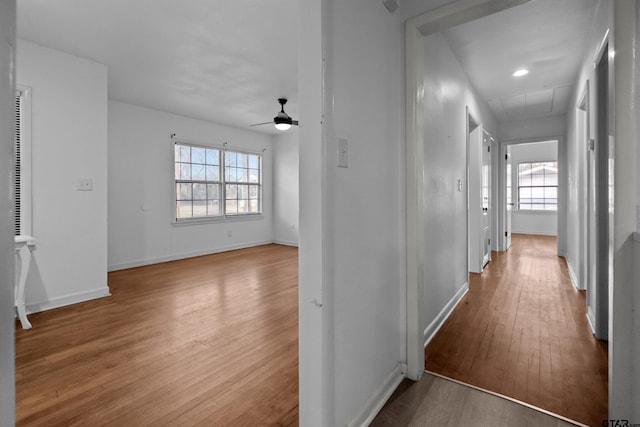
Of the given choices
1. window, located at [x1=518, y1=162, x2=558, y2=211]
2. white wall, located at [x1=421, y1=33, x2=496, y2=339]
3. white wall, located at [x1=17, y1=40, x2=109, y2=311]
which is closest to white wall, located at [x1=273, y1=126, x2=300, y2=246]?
white wall, located at [x1=17, y1=40, x2=109, y2=311]

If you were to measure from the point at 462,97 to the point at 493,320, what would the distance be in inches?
92.5

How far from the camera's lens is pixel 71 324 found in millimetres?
2721

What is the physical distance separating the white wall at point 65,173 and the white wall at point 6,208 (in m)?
3.34

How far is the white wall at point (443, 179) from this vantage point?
2303 millimetres

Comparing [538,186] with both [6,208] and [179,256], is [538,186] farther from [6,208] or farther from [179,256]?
[6,208]

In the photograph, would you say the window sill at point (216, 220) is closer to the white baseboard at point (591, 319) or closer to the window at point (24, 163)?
the window at point (24, 163)

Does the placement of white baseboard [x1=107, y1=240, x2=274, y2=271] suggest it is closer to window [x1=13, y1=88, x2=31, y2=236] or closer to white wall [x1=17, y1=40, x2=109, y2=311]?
white wall [x1=17, y1=40, x2=109, y2=311]

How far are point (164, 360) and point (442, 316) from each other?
221cm

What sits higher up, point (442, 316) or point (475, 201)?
point (475, 201)

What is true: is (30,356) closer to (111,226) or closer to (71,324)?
(71,324)

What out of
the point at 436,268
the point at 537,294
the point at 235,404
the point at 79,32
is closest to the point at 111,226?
the point at 79,32

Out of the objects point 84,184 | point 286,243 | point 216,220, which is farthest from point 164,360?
point 286,243

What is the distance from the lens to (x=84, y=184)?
331cm

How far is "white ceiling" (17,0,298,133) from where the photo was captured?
7.95 ft
